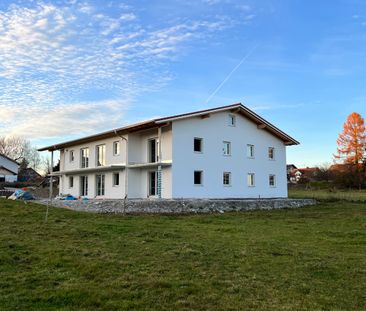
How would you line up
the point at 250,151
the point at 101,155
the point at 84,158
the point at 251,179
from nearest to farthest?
1. the point at 251,179
2. the point at 250,151
3. the point at 101,155
4. the point at 84,158

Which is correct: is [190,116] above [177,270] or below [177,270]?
above

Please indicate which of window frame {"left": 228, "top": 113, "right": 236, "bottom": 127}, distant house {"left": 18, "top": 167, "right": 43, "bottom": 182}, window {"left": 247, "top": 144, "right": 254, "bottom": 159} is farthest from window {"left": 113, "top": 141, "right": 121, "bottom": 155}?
distant house {"left": 18, "top": 167, "right": 43, "bottom": 182}

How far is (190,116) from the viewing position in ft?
86.2

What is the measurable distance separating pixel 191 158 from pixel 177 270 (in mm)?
19806

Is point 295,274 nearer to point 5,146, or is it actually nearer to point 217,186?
point 217,186

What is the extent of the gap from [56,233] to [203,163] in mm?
16832

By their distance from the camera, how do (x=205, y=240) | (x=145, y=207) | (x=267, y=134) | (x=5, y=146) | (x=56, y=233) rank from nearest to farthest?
(x=205, y=240), (x=56, y=233), (x=145, y=207), (x=267, y=134), (x=5, y=146)

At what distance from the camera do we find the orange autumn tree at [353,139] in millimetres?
56875

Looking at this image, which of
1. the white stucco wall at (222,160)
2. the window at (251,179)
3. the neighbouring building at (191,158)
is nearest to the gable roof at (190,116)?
the neighbouring building at (191,158)

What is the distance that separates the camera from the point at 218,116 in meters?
29.0

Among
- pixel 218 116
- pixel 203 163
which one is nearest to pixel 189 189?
pixel 203 163

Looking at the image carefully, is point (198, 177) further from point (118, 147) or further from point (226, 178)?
point (118, 147)

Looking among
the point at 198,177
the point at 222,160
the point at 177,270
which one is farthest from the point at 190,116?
the point at 177,270

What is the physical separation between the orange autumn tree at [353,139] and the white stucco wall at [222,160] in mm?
28096
